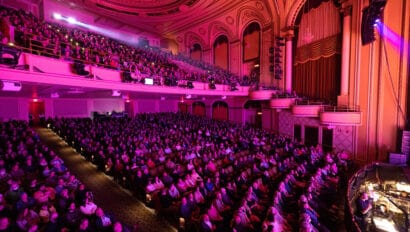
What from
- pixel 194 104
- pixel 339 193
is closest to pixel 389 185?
pixel 339 193

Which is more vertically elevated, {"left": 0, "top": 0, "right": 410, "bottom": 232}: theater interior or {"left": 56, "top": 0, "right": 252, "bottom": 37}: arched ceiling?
{"left": 56, "top": 0, "right": 252, "bottom": 37}: arched ceiling

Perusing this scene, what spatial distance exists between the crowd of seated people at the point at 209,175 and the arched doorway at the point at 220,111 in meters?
7.97

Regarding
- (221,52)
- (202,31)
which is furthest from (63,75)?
(202,31)

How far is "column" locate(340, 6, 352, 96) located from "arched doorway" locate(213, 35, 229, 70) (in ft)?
32.9

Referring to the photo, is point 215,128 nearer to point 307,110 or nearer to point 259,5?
point 307,110

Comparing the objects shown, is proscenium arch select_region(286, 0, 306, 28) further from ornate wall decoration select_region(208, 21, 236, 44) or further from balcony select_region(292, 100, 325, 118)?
balcony select_region(292, 100, 325, 118)

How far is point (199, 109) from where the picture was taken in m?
22.8

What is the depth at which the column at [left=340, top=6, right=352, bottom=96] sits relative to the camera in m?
11.3

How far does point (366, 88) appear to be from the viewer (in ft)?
35.4

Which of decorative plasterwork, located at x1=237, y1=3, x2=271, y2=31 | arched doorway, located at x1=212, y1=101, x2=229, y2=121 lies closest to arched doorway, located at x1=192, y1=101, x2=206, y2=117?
arched doorway, located at x1=212, y1=101, x2=229, y2=121

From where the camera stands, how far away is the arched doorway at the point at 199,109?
879 inches

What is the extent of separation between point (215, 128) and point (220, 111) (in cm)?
661

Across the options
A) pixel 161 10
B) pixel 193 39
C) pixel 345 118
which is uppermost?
pixel 161 10

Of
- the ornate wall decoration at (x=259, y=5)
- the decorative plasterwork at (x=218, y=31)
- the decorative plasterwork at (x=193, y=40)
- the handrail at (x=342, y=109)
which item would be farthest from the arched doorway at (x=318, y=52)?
the decorative plasterwork at (x=193, y=40)
